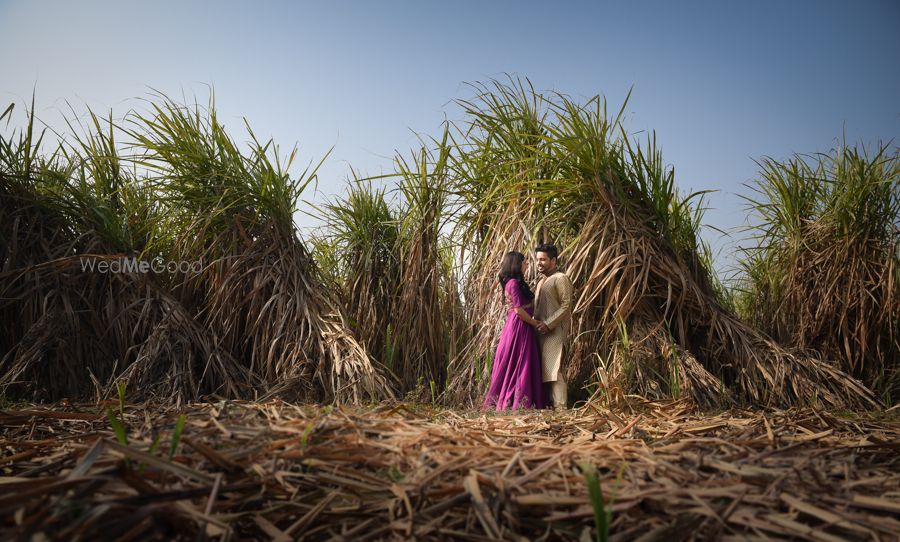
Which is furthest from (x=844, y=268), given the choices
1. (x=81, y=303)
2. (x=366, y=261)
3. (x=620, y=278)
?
(x=81, y=303)

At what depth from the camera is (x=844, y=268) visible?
4.73 m

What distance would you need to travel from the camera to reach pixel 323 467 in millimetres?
1311

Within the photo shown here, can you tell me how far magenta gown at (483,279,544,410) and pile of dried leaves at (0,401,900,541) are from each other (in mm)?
2174

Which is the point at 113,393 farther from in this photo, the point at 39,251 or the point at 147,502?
the point at 147,502

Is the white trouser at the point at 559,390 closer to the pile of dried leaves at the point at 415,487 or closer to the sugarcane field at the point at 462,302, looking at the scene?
the sugarcane field at the point at 462,302

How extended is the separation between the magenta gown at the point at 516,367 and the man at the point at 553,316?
7 centimetres

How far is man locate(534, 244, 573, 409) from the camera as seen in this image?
12.3ft

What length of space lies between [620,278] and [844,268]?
7.33ft

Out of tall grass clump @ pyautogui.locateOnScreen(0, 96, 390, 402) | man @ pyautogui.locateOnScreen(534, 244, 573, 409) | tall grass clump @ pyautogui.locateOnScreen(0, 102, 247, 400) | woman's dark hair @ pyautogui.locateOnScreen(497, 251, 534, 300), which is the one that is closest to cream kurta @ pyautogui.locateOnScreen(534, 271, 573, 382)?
man @ pyautogui.locateOnScreen(534, 244, 573, 409)

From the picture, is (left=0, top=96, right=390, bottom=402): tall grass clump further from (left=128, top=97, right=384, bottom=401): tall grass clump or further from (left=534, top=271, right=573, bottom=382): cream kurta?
(left=534, top=271, right=573, bottom=382): cream kurta

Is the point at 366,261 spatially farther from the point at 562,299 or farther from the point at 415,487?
the point at 415,487

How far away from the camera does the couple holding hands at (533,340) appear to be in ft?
12.5

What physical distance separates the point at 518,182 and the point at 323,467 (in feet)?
10.2

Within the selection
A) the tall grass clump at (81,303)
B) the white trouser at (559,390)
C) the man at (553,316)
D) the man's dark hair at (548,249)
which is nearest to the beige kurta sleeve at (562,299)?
the man at (553,316)
